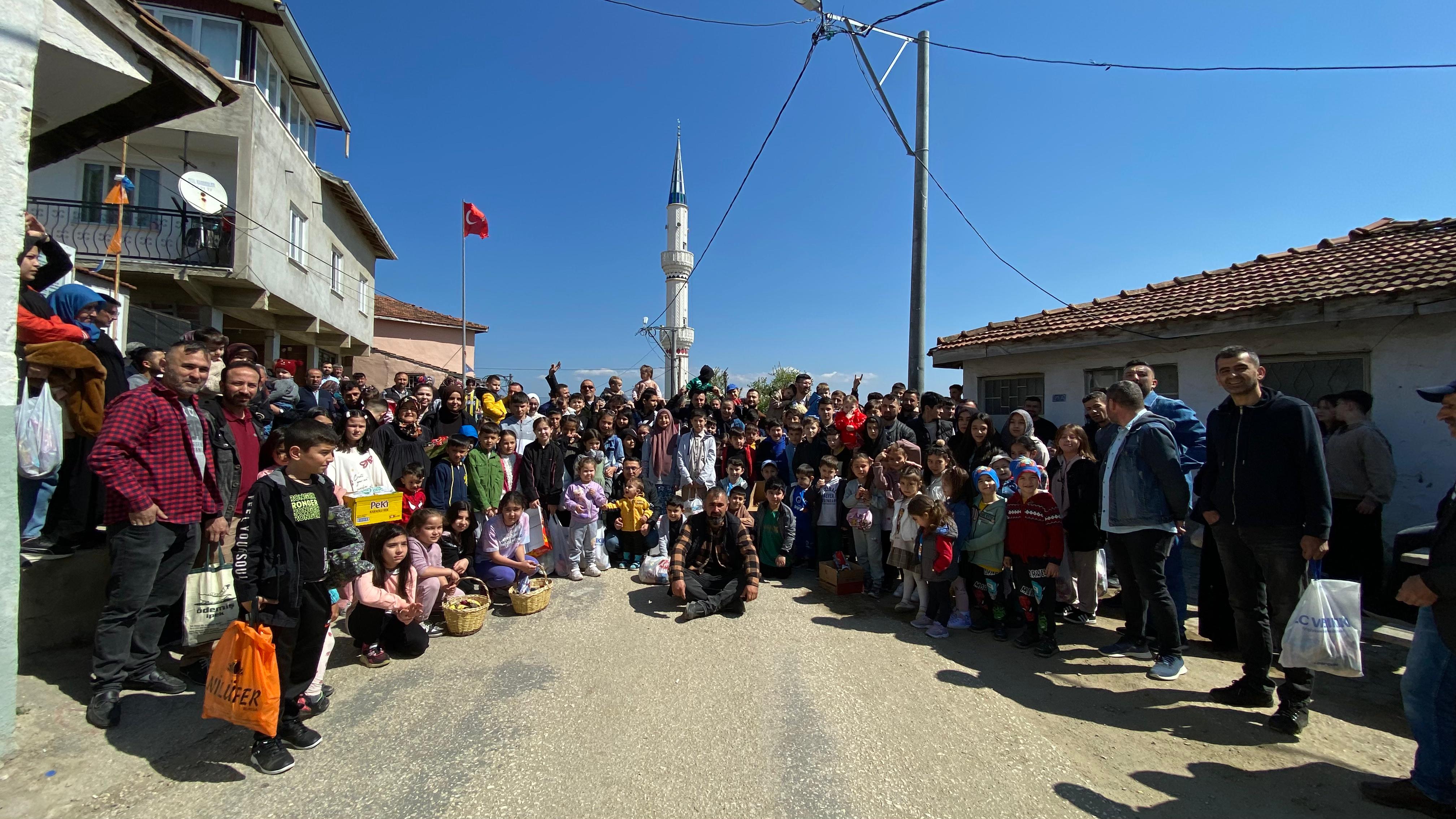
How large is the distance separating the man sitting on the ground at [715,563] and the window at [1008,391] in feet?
22.4

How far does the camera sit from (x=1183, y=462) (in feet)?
15.0

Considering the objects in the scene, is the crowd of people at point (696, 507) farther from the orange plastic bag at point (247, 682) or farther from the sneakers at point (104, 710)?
the orange plastic bag at point (247, 682)

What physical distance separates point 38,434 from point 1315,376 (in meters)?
11.6

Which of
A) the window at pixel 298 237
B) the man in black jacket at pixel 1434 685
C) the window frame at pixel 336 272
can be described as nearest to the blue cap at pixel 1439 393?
the man in black jacket at pixel 1434 685

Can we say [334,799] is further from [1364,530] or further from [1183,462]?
[1364,530]

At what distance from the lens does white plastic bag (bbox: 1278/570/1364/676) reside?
2914 mm

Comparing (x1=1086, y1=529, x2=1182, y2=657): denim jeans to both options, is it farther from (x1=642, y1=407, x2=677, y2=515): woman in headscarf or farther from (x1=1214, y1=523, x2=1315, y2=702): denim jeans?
(x1=642, y1=407, x2=677, y2=515): woman in headscarf

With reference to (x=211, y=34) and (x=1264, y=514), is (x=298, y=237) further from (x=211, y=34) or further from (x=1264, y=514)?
(x=1264, y=514)

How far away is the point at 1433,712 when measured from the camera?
266cm

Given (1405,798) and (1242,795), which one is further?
(1242,795)

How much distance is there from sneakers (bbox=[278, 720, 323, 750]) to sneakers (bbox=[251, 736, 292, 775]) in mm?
115

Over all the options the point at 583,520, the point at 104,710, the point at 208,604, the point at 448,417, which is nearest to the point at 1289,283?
the point at 583,520

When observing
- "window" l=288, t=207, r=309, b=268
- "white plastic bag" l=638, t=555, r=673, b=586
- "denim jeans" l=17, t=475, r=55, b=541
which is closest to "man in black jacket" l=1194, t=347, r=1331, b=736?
"white plastic bag" l=638, t=555, r=673, b=586

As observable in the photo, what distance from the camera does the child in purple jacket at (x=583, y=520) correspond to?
20.5 feet
